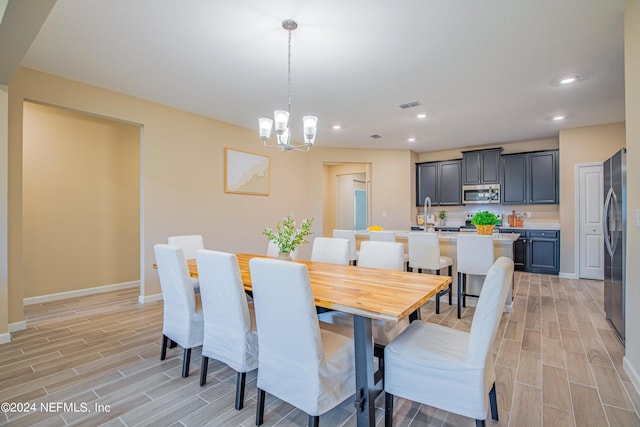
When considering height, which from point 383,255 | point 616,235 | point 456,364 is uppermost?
point 616,235

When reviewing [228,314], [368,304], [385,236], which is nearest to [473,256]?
[385,236]

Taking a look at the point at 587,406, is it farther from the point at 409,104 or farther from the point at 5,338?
the point at 5,338

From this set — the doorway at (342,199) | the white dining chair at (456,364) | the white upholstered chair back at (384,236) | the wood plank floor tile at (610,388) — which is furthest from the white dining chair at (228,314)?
the doorway at (342,199)

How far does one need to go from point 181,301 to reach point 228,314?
1.77ft

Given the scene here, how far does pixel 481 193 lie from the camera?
6293 mm

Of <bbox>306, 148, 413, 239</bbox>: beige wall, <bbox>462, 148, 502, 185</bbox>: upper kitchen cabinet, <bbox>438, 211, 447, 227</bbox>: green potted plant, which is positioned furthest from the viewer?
<bbox>438, 211, 447, 227</bbox>: green potted plant

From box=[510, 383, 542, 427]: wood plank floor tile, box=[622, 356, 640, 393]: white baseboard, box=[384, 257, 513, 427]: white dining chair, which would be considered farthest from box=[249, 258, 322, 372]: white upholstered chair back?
box=[622, 356, 640, 393]: white baseboard

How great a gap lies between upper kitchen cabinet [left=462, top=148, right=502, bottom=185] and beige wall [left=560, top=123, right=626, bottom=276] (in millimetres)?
1051

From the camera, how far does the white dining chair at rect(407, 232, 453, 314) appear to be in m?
3.52

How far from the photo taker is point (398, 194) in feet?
22.1

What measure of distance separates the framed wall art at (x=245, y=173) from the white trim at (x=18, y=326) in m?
2.72

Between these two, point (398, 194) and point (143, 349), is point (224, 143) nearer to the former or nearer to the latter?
point (143, 349)

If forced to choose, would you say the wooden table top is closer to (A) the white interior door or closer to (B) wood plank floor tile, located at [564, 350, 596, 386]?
(B) wood plank floor tile, located at [564, 350, 596, 386]

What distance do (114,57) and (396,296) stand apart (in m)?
3.16
